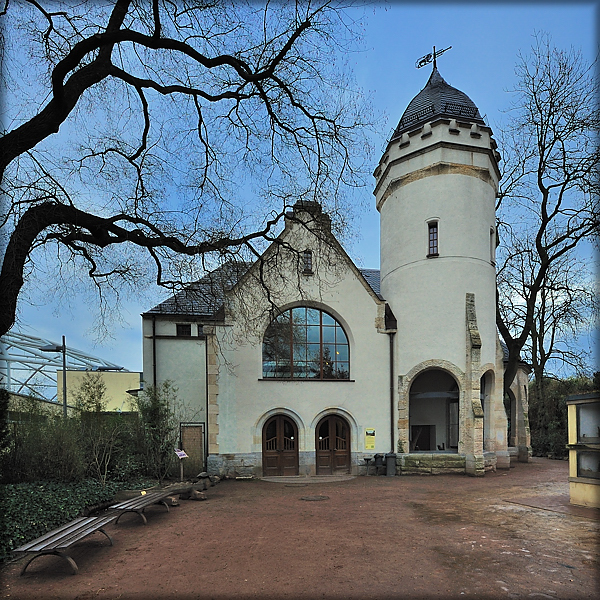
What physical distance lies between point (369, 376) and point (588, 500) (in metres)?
8.17

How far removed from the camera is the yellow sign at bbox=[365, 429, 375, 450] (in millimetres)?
17188

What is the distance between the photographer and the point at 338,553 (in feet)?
24.6

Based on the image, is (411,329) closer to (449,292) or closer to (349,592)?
(449,292)

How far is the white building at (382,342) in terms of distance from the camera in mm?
16484

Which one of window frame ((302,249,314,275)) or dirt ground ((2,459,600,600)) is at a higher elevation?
window frame ((302,249,314,275))

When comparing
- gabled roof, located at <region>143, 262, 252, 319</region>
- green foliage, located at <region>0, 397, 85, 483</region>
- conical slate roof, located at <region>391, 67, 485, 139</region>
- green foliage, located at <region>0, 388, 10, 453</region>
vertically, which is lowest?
green foliage, located at <region>0, 397, 85, 483</region>

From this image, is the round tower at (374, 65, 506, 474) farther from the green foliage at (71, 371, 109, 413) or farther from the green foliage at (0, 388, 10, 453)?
the green foliage at (0, 388, 10, 453)

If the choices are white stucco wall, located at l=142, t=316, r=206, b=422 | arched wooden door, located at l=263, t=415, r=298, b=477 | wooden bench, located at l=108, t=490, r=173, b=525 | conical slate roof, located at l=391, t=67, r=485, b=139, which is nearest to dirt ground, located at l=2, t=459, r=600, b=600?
wooden bench, located at l=108, t=490, r=173, b=525

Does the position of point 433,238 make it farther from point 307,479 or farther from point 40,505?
point 40,505

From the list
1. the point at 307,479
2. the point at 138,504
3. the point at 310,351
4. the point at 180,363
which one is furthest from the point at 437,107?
the point at 138,504

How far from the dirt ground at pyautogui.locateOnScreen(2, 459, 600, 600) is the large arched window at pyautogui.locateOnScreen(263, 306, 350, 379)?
5464 mm

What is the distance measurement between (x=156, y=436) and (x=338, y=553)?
27.9ft

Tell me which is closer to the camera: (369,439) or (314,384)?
(314,384)

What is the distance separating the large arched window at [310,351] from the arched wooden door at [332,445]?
1696 millimetres
